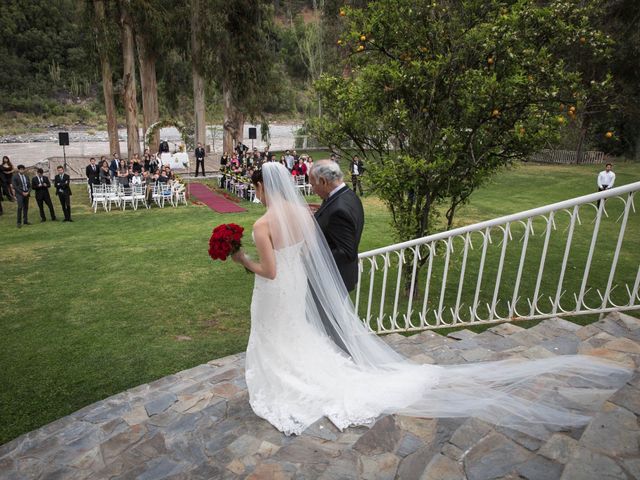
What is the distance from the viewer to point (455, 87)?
19.1 feet

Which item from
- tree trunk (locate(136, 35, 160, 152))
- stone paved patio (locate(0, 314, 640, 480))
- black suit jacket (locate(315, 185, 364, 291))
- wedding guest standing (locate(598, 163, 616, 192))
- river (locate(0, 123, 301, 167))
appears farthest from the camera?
river (locate(0, 123, 301, 167))

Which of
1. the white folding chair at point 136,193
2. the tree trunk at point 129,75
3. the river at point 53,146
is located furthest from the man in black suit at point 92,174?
the river at point 53,146

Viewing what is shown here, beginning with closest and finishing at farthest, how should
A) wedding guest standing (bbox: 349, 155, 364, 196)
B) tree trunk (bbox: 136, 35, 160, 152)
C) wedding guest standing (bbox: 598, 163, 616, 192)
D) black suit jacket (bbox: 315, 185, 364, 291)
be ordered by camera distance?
black suit jacket (bbox: 315, 185, 364, 291)
wedding guest standing (bbox: 349, 155, 364, 196)
wedding guest standing (bbox: 598, 163, 616, 192)
tree trunk (bbox: 136, 35, 160, 152)

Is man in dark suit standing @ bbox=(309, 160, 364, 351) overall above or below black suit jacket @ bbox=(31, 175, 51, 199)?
above

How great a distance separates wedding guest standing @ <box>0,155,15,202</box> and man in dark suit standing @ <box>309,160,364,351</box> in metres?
15.3

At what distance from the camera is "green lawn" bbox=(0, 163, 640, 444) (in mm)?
4902

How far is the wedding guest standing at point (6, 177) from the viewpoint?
1555 cm

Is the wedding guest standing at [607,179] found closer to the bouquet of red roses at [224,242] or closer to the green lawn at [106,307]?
the green lawn at [106,307]

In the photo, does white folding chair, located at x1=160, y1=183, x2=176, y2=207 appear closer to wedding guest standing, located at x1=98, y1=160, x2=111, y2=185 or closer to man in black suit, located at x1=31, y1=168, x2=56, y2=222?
wedding guest standing, located at x1=98, y1=160, x2=111, y2=185

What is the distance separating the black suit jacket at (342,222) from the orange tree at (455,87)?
217 centimetres

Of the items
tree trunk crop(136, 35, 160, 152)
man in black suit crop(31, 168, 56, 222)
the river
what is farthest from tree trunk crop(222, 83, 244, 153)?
man in black suit crop(31, 168, 56, 222)

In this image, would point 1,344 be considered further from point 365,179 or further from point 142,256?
point 365,179

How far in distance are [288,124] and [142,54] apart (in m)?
51.6

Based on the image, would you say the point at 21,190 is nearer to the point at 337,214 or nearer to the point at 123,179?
the point at 123,179
